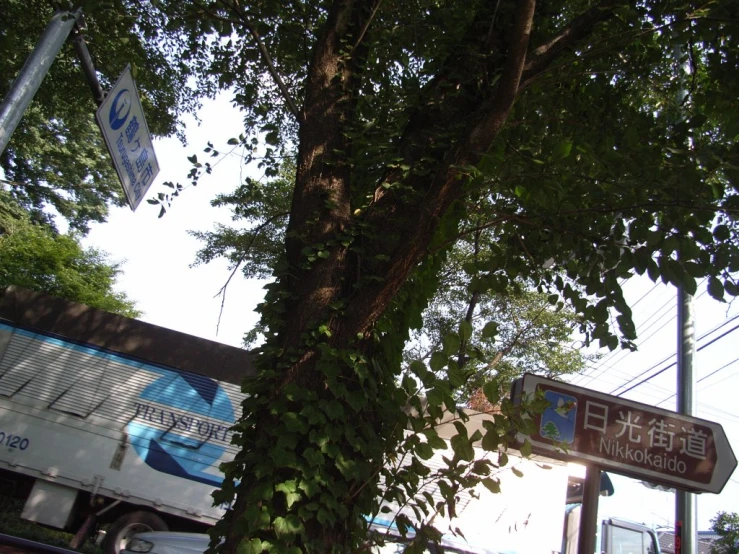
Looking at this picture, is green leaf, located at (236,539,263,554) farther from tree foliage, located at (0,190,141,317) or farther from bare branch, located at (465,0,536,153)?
tree foliage, located at (0,190,141,317)

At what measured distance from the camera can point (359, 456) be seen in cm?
253

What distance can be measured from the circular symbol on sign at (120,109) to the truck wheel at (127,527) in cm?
695

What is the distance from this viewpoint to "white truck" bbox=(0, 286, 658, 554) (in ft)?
29.1

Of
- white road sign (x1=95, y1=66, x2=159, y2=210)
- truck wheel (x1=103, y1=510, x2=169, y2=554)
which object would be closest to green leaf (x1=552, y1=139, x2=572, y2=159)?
white road sign (x1=95, y1=66, x2=159, y2=210)

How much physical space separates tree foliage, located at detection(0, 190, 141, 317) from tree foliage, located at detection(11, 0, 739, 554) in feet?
68.5

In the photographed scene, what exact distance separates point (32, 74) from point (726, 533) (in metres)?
28.4

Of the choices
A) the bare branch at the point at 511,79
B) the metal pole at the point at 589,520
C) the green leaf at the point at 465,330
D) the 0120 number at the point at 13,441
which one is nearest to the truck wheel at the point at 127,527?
the 0120 number at the point at 13,441

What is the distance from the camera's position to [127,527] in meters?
8.70

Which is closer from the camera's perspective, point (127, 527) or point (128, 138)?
point (128, 138)

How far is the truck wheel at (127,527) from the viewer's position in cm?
861

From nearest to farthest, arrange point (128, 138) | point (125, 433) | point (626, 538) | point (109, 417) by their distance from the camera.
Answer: point (128, 138) → point (125, 433) → point (109, 417) → point (626, 538)

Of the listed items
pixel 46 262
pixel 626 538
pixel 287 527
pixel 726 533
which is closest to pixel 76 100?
pixel 287 527

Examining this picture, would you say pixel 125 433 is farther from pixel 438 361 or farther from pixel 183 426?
pixel 438 361

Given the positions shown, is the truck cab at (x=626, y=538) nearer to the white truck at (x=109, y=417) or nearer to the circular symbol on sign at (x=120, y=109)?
the white truck at (x=109, y=417)
